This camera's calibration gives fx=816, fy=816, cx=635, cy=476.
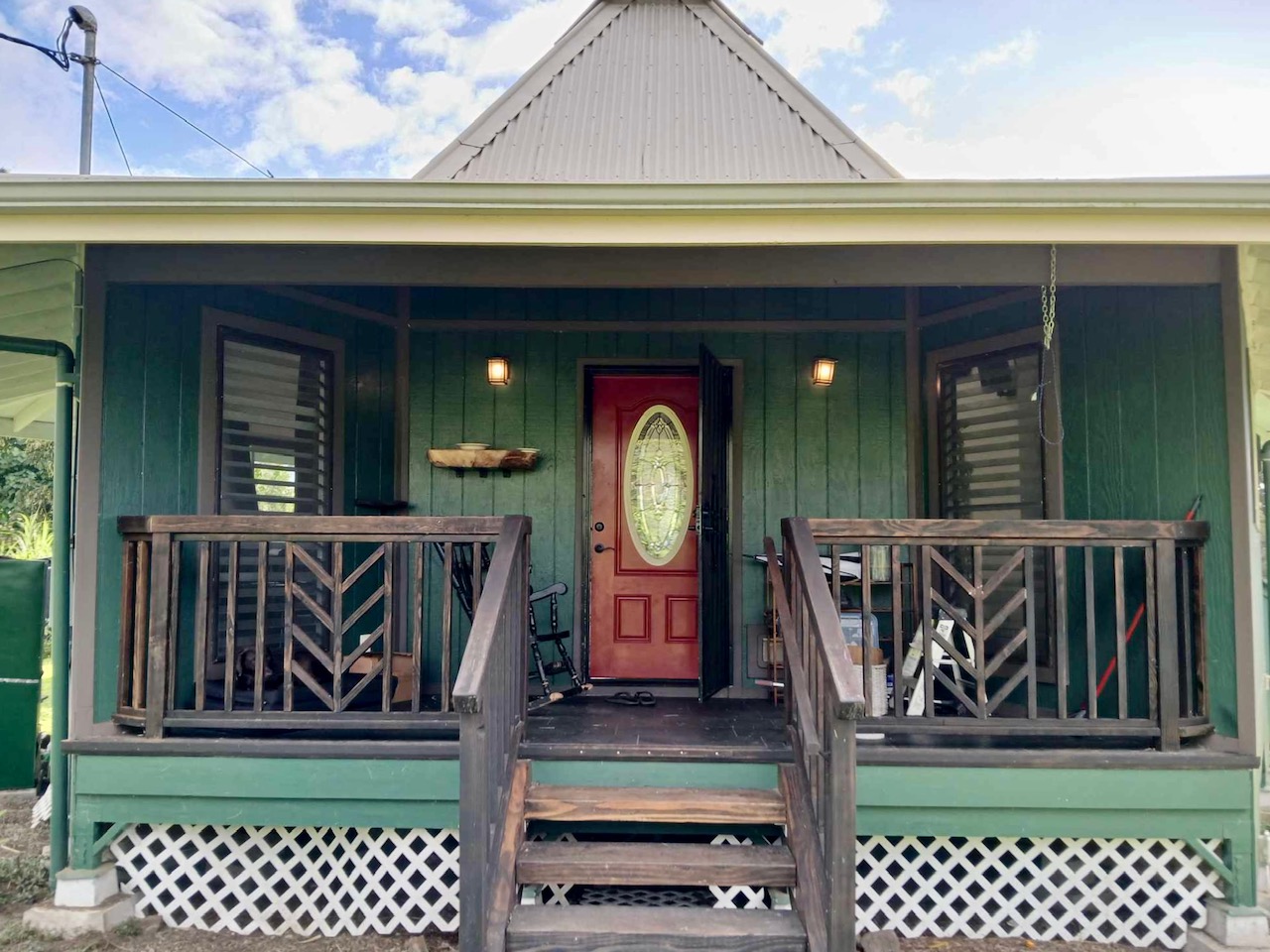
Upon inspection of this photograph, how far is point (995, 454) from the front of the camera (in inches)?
161

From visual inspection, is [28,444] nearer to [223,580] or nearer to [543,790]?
[223,580]

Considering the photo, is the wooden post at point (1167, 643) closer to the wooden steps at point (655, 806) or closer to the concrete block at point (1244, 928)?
the concrete block at point (1244, 928)

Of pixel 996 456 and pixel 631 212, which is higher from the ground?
pixel 631 212

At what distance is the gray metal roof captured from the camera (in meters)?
5.14

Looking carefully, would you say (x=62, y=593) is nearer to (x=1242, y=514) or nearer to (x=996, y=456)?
(x=996, y=456)

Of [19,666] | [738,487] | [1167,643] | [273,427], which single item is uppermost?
[273,427]

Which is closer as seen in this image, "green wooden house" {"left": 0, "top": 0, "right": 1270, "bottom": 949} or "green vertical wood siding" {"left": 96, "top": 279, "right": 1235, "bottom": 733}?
"green wooden house" {"left": 0, "top": 0, "right": 1270, "bottom": 949}

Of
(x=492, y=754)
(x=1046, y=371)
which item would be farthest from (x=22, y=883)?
(x=1046, y=371)

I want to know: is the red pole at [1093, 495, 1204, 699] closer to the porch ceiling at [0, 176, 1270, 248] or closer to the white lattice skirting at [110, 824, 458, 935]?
the porch ceiling at [0, 176, 1270, 248]

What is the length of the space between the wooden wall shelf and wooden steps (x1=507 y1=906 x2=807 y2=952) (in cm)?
245

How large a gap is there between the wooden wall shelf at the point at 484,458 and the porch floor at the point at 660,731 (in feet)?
4.28

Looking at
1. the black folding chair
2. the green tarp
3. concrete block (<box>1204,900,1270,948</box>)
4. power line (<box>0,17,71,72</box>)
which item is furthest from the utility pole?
concrete block (<box>1204,900,1270,948</box>)

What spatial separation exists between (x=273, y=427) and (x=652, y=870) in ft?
8.92

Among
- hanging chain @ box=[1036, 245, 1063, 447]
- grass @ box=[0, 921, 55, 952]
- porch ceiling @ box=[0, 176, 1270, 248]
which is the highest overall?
porch ceiling @ box=[0, 176, 1270, 248]
